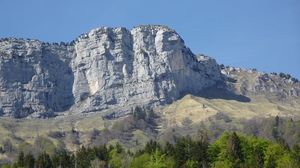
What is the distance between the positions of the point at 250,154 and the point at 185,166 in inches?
879

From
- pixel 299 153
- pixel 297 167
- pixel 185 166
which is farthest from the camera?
pixel 299 153

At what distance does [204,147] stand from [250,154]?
14.2 meters

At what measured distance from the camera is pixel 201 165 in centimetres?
19275

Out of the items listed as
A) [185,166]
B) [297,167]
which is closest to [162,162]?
[185,166]

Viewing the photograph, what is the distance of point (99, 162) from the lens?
199000 millimetres

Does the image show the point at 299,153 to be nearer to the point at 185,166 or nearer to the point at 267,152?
the point at 267,152

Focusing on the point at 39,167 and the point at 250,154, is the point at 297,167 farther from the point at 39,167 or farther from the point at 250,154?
the point at 39,167

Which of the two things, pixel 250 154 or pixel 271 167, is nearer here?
pixel 271 167

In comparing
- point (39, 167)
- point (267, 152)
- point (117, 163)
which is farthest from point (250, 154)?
point (39, 167)

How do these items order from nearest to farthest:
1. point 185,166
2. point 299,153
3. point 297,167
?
1. point 297,167
2. point 185,166
3. point 299,153

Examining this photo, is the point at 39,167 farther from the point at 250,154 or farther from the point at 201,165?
the point at 250,154

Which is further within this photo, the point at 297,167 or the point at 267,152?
the point at 267,152

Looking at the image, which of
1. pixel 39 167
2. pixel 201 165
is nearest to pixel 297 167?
pixel 201 165

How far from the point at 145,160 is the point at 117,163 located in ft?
27.7
